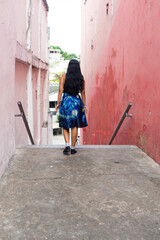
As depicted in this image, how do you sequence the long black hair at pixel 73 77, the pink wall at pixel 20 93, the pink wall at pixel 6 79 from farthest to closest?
1. the pink wall at pixel 20 93
2. the long black hair at pixel 73 77
3. the pink wall at pixel 6 79

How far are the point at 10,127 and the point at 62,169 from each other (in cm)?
90

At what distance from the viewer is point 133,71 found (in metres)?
5.30

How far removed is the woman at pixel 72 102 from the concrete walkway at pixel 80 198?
50 cm

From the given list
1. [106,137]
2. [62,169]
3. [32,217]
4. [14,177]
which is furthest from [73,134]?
[106,137]

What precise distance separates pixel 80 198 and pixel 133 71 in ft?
9.72

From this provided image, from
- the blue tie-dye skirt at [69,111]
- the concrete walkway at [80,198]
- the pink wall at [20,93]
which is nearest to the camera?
the concrete walkway at [80,198]

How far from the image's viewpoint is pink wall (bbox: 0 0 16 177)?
137 inches

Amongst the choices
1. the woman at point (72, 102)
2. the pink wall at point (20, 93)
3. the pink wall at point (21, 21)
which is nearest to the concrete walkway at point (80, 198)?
the woman at point (72, 102)

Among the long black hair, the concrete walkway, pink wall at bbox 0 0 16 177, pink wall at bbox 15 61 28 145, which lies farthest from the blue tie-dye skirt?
pink wall at bbox 15 61 28 145

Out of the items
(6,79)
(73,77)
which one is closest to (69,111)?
(73,77)

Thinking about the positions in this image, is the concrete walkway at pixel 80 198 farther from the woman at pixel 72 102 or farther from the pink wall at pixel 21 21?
the pink wall at pixel 21 21

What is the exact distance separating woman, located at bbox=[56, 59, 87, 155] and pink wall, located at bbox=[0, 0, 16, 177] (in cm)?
85

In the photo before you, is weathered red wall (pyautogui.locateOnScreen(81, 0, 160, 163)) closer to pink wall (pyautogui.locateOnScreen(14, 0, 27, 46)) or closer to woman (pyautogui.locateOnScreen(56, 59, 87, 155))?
woman (pyautogui.locateOnScreen(56, 59, 87, 155))

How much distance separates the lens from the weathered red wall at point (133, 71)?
13.7 ft
